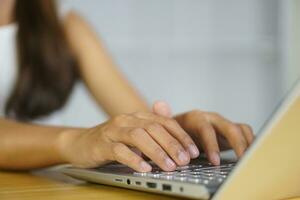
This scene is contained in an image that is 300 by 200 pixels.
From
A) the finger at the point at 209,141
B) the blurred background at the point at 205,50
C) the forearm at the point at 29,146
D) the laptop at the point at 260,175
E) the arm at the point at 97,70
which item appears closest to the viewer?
the laptop at the point at 260,175

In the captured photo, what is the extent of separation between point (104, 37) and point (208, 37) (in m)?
0.58

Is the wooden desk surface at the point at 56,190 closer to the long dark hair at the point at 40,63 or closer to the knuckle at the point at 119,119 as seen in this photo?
the knuckle at the point at 119,119

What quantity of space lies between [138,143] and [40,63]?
3.02ft

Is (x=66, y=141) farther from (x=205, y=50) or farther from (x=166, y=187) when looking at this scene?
(x=205, y=50)

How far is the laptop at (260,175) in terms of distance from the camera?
484mm

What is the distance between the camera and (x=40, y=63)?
1.53 metres

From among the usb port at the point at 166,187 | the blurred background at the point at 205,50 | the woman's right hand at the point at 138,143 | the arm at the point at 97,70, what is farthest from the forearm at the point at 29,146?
the blurred background at the point at 205,50

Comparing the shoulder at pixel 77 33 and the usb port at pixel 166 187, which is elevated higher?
the shoulder at pixel 77 33

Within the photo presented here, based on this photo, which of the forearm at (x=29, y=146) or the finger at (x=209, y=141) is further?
the forearm at (x=29, y=146)

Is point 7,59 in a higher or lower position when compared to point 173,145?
higher

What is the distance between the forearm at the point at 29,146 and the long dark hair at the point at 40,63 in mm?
587

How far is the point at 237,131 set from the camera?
2.65 feet

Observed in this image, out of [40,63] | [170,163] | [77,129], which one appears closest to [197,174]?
[170,163]

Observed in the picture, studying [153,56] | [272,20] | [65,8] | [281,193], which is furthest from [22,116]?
[272,20]
